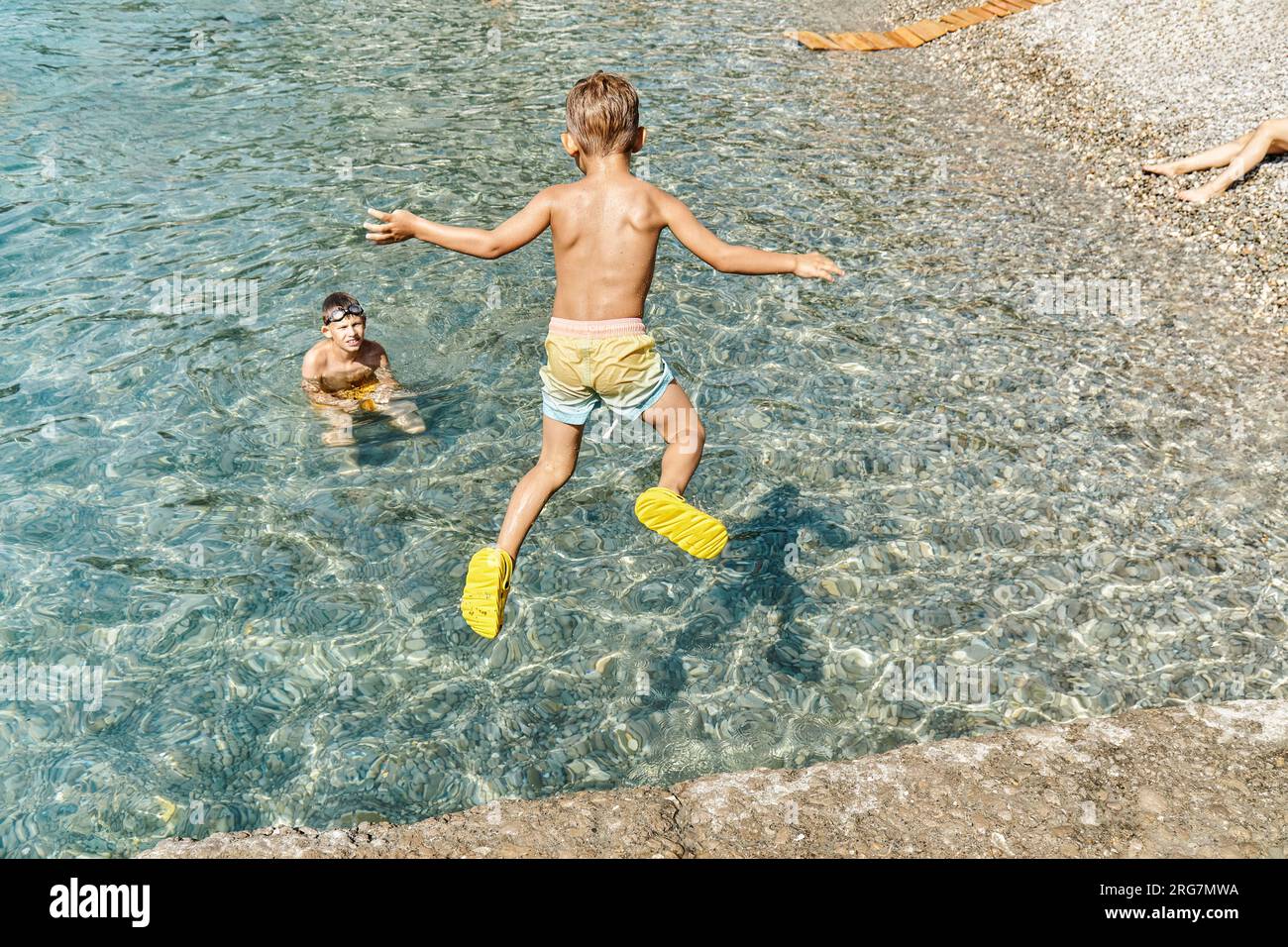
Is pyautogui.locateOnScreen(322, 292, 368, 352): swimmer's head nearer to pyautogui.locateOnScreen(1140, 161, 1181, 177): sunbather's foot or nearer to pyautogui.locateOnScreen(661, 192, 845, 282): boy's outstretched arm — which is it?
pyautogui.locateOnScreen(661, 192, 845, 282): boy's outstretched arm

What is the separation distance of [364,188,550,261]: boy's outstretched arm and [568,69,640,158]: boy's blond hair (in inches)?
11.5

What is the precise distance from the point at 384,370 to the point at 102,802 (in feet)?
11.6

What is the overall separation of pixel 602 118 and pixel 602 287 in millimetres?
700

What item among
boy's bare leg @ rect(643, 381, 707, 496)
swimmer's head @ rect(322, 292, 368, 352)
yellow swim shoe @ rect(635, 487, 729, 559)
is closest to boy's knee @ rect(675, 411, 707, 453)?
boy's bare leg @ rect(643, 381, 707, 496)

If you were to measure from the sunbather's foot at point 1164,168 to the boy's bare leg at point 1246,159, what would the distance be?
421 mm

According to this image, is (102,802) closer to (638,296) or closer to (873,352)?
(638,296)

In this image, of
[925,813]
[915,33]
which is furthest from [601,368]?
[915,33]

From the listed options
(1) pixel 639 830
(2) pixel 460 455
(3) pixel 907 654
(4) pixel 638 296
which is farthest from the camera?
(2) pixel 460 455

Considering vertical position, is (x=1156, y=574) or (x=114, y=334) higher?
(x=114, y=334)

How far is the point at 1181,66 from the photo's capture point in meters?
12.8

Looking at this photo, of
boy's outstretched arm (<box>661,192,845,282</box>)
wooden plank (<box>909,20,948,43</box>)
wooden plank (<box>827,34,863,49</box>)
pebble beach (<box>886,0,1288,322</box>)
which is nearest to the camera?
boy's outstretched arm (<box>661,192,845,282</box>)

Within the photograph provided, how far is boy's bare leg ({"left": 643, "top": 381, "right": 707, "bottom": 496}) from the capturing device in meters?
4.73
